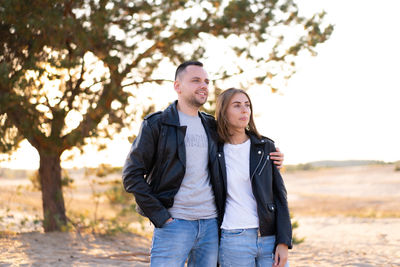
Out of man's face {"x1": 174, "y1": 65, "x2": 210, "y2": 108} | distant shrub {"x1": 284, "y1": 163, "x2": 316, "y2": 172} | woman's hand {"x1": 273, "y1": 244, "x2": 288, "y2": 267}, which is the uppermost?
man's face {"x1": 174, "y1": 65, "x2": 210, "y2": 108}

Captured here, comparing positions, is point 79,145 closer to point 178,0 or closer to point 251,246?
point 178,0

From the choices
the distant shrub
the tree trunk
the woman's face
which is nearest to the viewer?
the woman's face

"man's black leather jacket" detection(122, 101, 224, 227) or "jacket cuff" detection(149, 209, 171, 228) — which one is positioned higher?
"man's black leather jacket" detection(122, 101, 224, 227)

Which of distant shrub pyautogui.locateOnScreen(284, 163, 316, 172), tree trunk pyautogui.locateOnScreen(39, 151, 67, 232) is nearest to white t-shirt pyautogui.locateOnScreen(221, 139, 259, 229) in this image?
tree trunk pyautogui.locateOnScreen(39, 151, 67, 232)

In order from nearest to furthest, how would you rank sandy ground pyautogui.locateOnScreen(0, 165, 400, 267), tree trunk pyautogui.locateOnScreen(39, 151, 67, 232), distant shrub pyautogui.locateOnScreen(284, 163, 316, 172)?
sandy ground pyautogui.locateOnScreen(0, 165, 400, 267) → tree trunk pyautogui.locateOnScreen(39, 151, 67, 232) → distant shrub pyautogui.locateOnScreen(284, 163, 316, 172)

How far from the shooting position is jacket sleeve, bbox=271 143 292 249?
3.34 meters

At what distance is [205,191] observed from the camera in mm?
3393

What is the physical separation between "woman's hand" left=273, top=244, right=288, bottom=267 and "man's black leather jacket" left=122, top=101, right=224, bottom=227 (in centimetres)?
46

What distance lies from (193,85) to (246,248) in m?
1.24

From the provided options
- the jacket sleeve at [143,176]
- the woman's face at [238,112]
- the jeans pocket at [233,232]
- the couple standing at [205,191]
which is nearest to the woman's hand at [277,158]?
the couple standing at [205,191]

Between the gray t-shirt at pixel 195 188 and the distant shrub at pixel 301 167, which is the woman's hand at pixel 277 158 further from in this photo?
the distant shrub at pixel 301 167

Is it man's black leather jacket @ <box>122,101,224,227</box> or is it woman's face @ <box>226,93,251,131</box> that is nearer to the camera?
man's black leather jacket @ <box>122,101,224,227</box>

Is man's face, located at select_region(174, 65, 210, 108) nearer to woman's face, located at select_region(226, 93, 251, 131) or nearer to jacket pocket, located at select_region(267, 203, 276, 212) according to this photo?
woman's face, located at select_region(226, 93, 251, 131)

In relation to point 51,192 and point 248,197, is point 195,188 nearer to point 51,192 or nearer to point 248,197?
point 248,197
